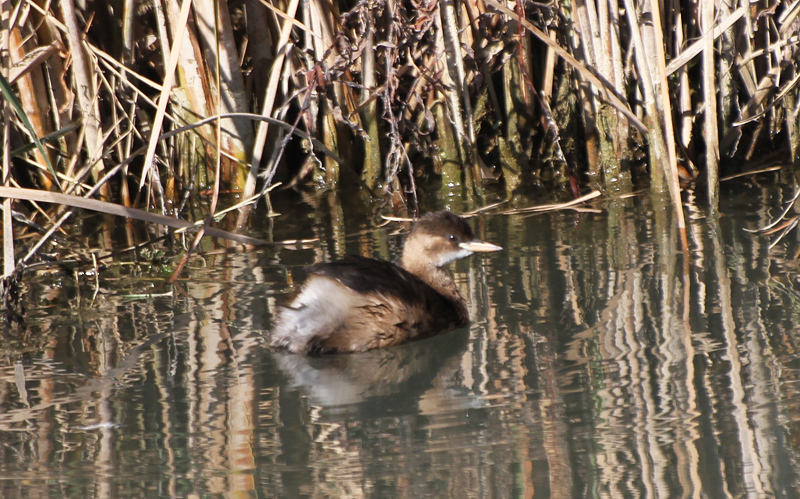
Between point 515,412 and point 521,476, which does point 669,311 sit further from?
point 521,476

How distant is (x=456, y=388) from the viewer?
348 cm

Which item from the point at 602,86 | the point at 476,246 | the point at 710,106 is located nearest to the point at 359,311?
the point at 476,246

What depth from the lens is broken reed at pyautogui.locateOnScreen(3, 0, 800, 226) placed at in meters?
5.92

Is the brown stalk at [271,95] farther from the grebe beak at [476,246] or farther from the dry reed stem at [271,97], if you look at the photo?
the grebe beak at [476,246]

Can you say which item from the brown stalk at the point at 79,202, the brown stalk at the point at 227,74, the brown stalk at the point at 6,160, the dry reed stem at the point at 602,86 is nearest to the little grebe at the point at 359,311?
the brown stalk at the point at 79,202

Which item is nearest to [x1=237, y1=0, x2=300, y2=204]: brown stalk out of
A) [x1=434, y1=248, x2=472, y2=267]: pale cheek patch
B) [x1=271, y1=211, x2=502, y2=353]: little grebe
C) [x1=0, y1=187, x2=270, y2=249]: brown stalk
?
[x1=0, y1=187, x2=270, y2=249]: brown stalk

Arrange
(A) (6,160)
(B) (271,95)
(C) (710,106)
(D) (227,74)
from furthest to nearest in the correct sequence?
(D) (227,74), (B) (271,95), (C) (710,106), (A) (6,160)

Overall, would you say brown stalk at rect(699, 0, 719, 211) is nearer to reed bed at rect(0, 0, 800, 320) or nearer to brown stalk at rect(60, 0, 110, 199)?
reed bed at rect(0, 0, 800, 320)

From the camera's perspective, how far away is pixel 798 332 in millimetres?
3682

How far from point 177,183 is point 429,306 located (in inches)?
124

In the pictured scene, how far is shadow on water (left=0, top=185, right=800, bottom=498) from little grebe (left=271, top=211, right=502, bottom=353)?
7cm

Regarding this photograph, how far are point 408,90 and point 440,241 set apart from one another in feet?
7.24

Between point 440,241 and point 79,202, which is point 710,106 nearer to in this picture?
point 440,241

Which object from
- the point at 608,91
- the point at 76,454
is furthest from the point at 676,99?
the point at 76,454
